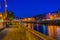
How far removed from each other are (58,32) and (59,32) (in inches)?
15.6

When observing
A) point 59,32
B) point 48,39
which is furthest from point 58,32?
point 48,39

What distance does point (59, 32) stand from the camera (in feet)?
113

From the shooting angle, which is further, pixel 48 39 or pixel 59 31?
pixel 59 31

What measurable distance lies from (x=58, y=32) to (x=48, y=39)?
31225mm

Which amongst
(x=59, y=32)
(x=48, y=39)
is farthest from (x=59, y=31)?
(x=48, y=39)

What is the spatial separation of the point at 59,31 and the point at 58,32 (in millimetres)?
509

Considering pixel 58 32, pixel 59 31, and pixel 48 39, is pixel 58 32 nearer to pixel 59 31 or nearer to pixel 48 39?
pixel 59 31

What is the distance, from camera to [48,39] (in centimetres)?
335

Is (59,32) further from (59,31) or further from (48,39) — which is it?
(48,39)

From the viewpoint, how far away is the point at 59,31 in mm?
34500

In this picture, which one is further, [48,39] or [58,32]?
[58,32]

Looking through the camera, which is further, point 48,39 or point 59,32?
point 59,32

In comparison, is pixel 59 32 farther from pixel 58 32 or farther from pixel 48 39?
pixel 48 39
